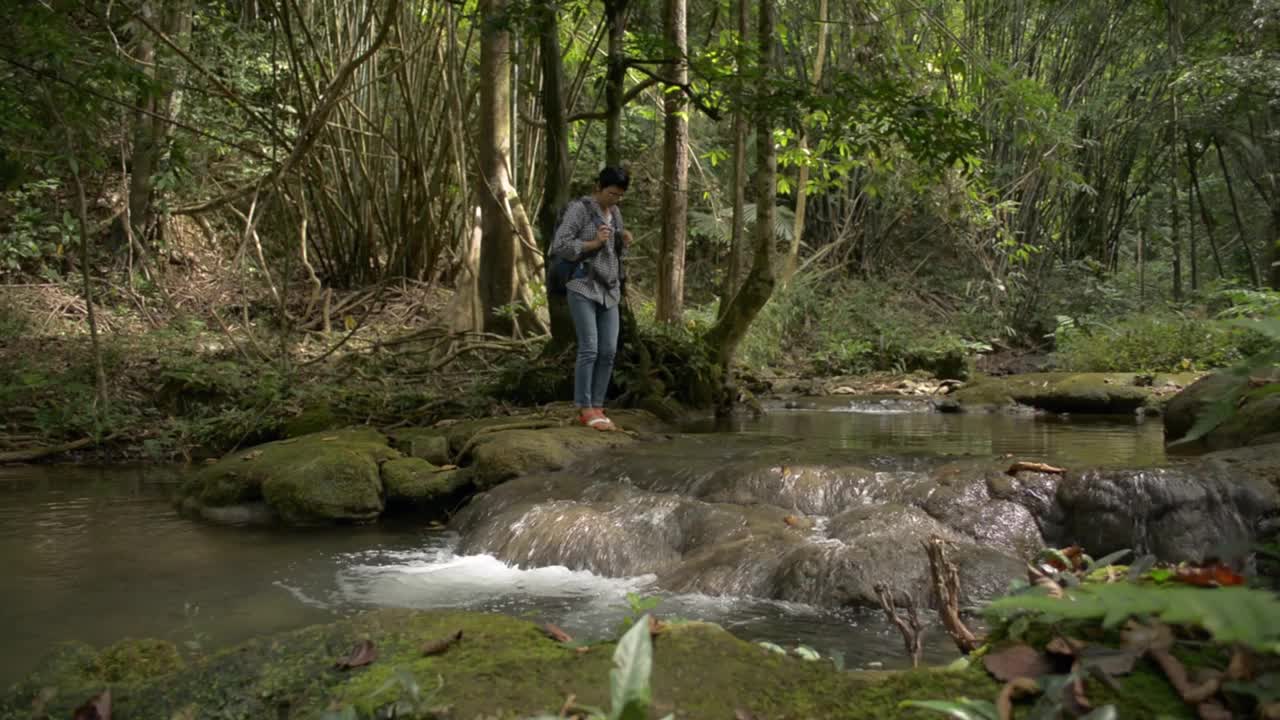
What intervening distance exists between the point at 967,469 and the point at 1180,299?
14.0 m

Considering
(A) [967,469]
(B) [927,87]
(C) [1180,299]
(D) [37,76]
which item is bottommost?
(A) [967,469]

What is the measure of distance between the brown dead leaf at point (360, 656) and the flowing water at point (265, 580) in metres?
1.37

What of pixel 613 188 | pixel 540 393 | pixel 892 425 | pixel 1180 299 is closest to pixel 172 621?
pixel 613 188

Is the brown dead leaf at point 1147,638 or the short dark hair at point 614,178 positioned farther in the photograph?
the short dark hair at point 614,178

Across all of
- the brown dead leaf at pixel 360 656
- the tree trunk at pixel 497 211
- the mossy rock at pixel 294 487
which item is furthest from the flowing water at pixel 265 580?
the tree trunk at pixel 497 211

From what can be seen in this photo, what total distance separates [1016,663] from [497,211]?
27.7 ft

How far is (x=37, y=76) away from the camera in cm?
589

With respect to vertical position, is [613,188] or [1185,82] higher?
[1185,82]

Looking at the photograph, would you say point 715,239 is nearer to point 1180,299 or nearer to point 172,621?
point 1180,299

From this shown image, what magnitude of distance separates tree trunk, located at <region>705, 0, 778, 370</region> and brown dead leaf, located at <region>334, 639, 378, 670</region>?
7305 mm

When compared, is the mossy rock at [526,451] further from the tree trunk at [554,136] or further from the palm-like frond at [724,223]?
the palm-like frond at [724,223]

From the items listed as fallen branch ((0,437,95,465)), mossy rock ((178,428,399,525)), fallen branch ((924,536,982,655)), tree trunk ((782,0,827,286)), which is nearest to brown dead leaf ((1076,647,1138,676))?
fallen branch ((924,536,982,655))

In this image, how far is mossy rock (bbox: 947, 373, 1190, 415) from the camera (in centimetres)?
1012

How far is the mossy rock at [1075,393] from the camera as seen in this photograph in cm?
1012
